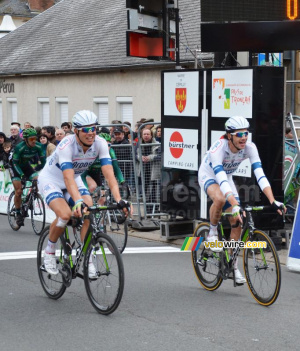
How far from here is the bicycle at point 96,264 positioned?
7.64 metres

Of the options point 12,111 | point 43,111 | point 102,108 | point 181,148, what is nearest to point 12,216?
point 181,148

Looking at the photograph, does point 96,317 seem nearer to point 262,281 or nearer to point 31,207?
point 262,281

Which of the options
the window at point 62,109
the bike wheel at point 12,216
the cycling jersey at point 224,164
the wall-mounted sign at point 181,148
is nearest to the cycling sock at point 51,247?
the cycling jersey at point 224,164

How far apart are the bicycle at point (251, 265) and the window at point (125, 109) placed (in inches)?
775

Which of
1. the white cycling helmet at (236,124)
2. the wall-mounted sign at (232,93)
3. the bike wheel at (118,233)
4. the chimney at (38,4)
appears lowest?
the bike wheel at (118,233)

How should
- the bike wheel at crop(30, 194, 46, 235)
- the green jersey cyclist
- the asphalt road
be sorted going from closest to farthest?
the asphalt road < the green jersey cyclist < the bike wheel at crop(30, 194, 46, 235)

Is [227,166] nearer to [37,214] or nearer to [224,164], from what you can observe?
[224,164]

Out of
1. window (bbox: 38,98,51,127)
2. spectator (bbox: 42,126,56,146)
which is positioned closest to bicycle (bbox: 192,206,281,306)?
spectator (bbox: 42,126,56,146)

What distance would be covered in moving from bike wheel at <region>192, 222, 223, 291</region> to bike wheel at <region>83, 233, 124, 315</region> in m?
1.58

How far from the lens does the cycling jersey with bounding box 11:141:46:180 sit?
1435 centimetres

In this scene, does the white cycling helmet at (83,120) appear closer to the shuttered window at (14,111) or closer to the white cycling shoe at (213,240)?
the white cycling shoe at (213,240)

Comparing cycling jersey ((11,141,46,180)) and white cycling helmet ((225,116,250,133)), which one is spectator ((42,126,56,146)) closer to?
cycling jersey ((11,141,46,180))

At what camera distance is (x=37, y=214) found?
14469mm

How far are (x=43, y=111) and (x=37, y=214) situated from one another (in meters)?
22.0
